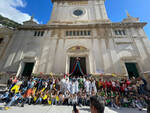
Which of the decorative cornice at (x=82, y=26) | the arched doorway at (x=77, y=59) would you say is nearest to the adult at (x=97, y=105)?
the arched doorway at (x=77, y=59)

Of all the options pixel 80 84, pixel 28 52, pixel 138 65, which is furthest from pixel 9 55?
pixel 138 65

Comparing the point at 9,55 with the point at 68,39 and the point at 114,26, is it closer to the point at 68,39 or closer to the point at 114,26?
the point at 68,39

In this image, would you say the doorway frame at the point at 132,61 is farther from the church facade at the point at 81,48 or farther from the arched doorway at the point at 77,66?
the arched doorway at the point at 77,66

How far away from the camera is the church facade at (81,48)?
1061 cm

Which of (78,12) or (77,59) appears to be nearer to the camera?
(77,59)

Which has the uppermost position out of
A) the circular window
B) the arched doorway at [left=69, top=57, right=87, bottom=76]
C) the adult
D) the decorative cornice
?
the circular window

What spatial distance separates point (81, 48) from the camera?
1218cm

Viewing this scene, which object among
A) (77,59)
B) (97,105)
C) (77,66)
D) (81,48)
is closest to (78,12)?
(81,48)

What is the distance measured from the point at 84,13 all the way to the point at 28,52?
1501 cm

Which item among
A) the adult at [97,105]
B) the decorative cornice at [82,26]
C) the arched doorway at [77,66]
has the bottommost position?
the adult at [97,105]

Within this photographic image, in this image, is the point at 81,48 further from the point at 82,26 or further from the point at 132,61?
the point at 132,61

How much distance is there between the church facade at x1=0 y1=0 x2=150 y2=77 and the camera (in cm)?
1061

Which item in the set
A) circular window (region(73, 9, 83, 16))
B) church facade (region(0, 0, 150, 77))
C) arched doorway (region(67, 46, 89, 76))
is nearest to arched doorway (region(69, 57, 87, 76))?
arched doorway (region(67, 46, 89, 76))

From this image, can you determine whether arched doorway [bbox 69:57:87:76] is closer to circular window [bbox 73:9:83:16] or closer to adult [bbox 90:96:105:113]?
adult [bbox 90:96:105:113]
